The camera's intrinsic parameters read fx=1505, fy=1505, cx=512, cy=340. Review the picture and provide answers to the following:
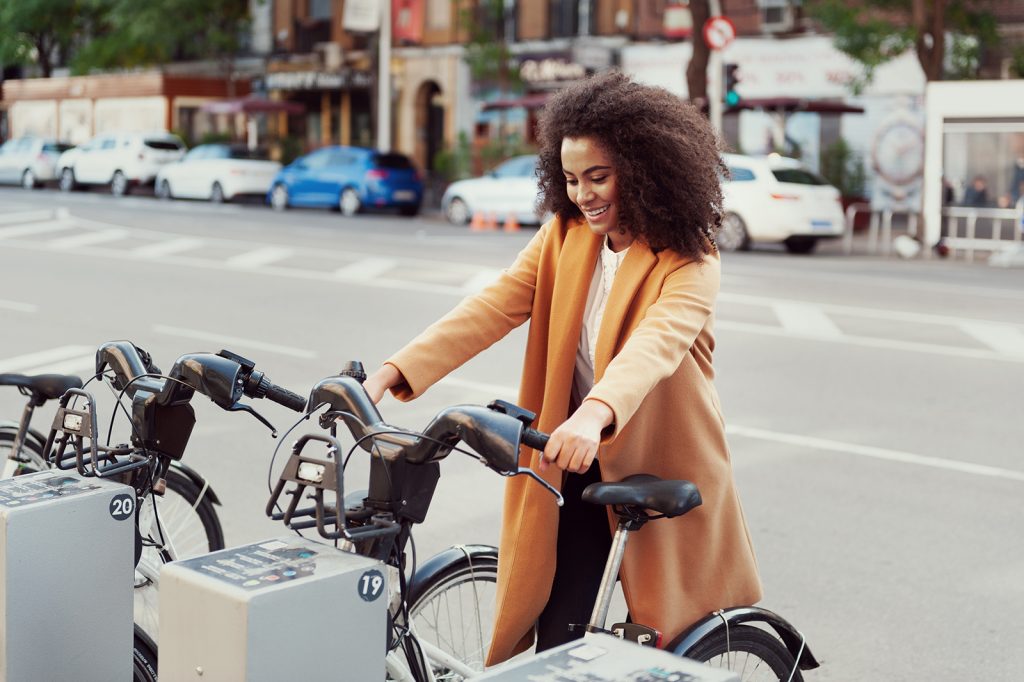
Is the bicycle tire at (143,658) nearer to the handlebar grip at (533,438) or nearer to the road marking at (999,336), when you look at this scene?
the handlebar grip at (533,438)

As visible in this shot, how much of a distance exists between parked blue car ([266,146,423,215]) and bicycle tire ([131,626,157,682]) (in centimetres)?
2805

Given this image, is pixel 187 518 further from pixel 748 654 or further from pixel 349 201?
pixel 349 201

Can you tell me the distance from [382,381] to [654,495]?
27.2 inches

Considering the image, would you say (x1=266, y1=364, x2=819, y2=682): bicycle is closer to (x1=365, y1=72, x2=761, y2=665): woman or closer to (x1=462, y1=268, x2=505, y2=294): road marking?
(x1=365, y1=72, x2=761, y2=665): woman

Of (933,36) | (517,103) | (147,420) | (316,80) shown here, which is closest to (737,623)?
(147,420)

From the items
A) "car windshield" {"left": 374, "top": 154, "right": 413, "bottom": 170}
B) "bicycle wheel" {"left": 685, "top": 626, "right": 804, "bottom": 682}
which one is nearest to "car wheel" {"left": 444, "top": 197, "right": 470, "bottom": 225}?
"car windshield" {"left": 374, "top": 154, "right": 413, "bottom": 170}

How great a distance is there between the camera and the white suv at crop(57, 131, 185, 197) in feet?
125

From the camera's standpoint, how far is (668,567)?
10.8ft

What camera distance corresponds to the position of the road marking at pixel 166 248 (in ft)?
65.0

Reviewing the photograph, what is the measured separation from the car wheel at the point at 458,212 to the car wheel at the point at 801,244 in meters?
7.41

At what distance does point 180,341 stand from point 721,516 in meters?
8.95

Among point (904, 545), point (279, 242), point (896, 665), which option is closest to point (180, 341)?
point (904, 545)

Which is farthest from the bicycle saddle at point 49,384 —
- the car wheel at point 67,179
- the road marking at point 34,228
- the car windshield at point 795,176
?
the car wheel at point 67,179

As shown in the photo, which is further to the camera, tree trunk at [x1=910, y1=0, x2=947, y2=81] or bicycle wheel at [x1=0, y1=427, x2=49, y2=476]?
tree trunk at [x1=910, y1=0, x2=947, y2=81]
